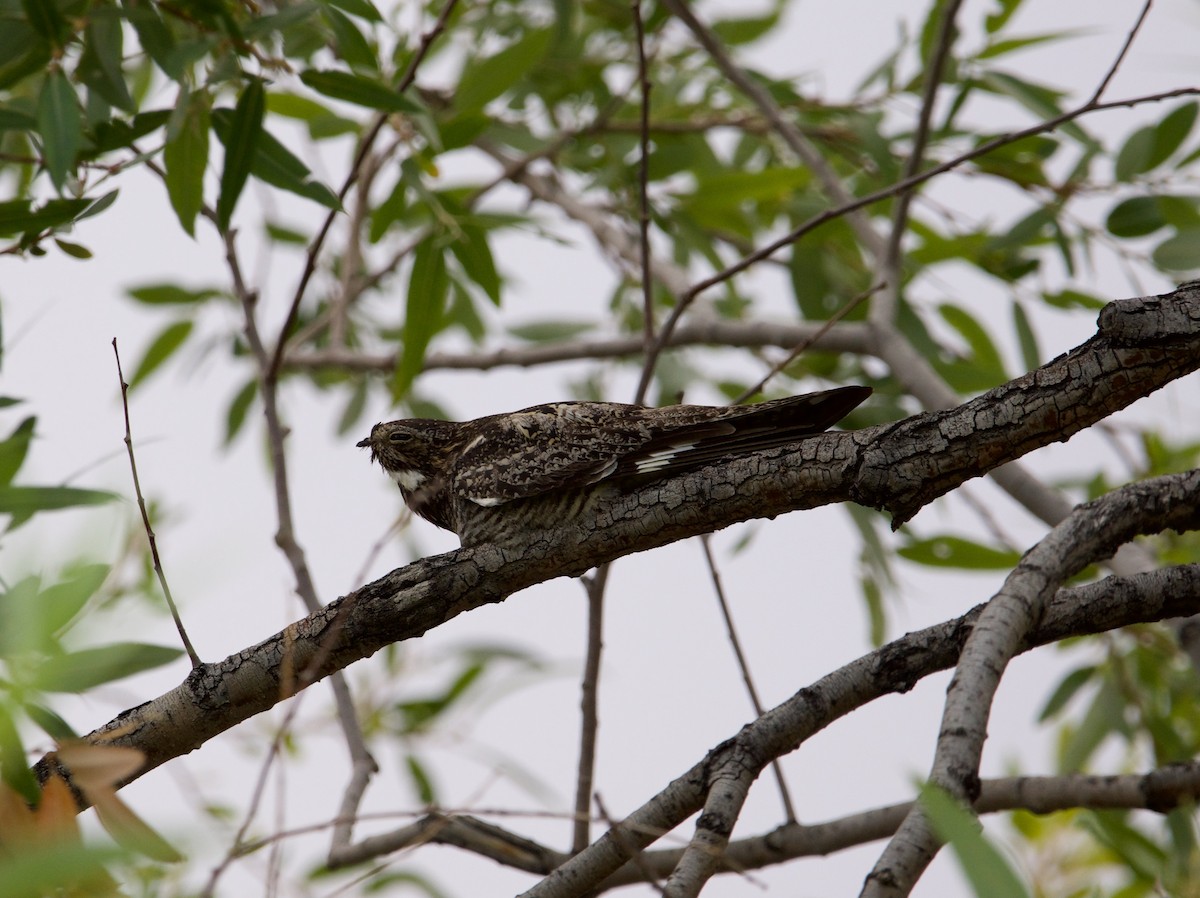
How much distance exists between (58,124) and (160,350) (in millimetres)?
2356

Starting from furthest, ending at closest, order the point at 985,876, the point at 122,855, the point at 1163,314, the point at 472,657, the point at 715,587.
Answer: the point at 472,657 → the point at 715,587 → the point at 1163,314 → the point at 985,876 → the point at 122,855

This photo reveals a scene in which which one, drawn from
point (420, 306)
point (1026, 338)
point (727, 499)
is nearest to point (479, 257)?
point (420, 306)

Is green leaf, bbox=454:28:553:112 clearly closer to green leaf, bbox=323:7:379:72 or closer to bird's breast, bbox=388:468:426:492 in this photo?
green leaf, bbox=323:7:379:72

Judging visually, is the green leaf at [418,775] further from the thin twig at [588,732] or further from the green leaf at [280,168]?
the green leaf at [280,168]

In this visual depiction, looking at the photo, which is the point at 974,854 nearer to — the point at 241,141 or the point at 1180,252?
the point at 241,141

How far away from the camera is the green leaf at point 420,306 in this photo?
2984 mm

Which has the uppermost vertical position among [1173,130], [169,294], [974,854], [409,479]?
[169,294]

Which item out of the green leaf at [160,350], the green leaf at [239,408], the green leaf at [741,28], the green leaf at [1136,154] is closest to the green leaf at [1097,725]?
the green leaf at [1136,154]

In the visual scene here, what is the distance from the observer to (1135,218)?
3115 millimetres

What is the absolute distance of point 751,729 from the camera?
1.65 metres

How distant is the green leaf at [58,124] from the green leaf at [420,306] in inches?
41.1

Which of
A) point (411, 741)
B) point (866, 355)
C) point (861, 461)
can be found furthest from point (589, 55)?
point (861, 461)

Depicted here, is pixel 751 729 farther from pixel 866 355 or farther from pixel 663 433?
pixel 866 355

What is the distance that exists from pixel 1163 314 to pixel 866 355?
1577 mm
